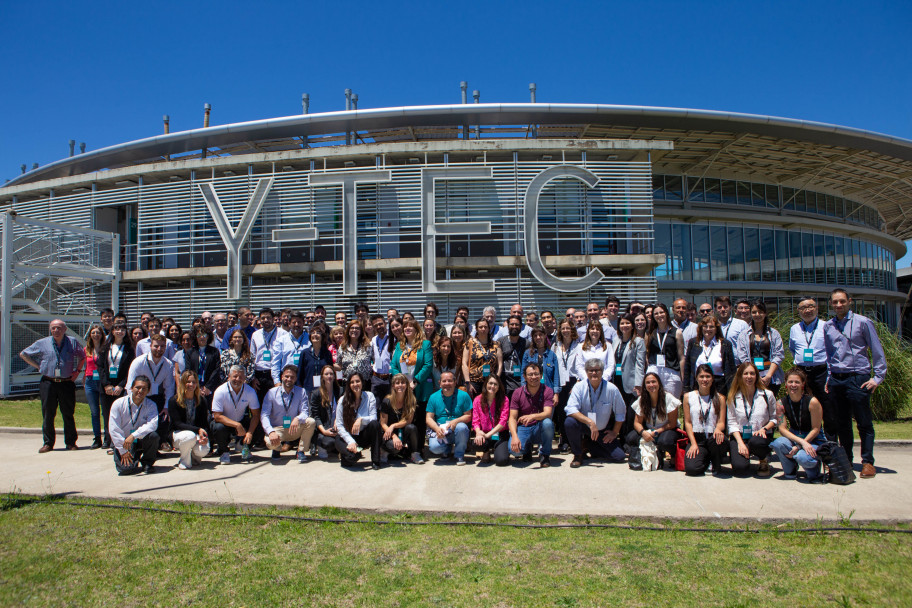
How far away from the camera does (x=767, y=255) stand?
22.9 meters

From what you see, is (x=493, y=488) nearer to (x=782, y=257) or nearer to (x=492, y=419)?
(x=492, y=419)

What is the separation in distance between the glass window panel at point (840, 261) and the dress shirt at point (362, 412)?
26207 millimetres

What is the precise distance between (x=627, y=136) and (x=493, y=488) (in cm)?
1662

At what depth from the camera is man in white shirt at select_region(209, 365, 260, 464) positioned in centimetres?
725

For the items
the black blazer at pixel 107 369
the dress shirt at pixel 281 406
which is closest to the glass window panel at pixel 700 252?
the dress shirt at pixel 281 406

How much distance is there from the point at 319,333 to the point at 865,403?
7.04m

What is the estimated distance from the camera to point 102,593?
347 cm

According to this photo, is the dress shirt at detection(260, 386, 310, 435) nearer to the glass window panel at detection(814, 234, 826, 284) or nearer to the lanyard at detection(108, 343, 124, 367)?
the lanyard at detection(108, 343, 124, 367)

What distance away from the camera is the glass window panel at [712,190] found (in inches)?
876

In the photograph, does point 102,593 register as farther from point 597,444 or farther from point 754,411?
point 754,411

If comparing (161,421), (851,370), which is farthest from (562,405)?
(161,421)

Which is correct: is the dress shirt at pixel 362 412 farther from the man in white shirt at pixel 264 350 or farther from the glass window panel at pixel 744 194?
the glass window panel at pixel 744 194

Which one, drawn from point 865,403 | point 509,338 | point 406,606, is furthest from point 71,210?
point 865,403

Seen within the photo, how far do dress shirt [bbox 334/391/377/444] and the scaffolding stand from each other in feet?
41.2
